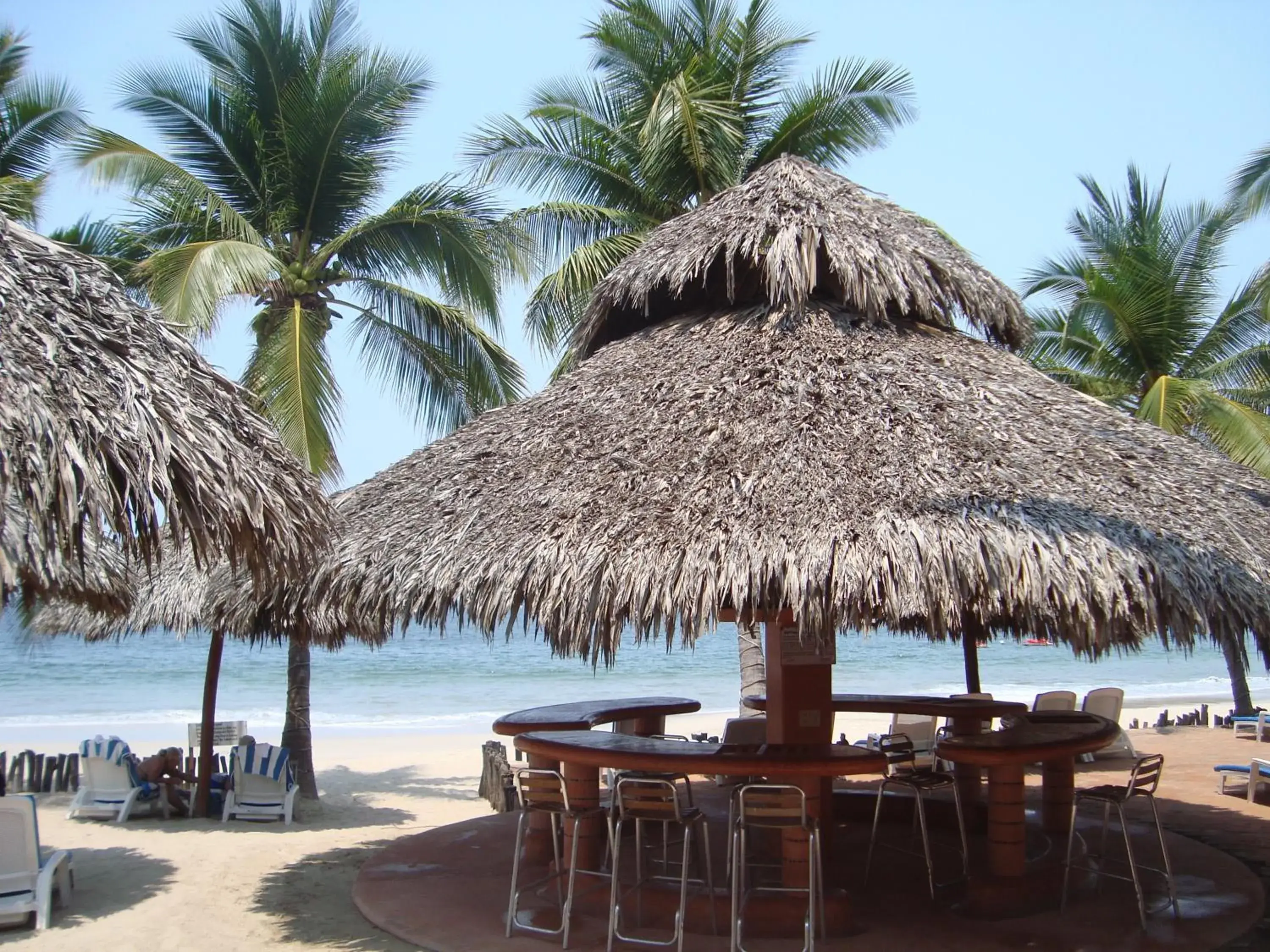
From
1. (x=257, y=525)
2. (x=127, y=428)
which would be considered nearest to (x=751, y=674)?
(x=257, y=525)

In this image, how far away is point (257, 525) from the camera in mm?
5137

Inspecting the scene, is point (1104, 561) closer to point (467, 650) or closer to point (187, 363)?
point (187, 363)

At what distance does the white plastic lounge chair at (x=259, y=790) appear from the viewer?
10.2 meters

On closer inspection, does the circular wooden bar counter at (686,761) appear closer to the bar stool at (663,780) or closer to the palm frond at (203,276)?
the bar stool at (663,780)

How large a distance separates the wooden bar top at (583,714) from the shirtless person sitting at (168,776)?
4.40 m

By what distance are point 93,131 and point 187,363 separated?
7260 mm

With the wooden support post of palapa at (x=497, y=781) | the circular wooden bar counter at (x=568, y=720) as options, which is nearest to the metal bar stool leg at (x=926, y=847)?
the circular wooden bar counter at (x=568, y=720)

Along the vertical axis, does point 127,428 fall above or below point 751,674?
above

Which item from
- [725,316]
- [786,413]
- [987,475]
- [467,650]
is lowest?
[467,650]

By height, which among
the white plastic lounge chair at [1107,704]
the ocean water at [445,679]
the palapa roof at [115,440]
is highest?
the palapa roof at [115,440]

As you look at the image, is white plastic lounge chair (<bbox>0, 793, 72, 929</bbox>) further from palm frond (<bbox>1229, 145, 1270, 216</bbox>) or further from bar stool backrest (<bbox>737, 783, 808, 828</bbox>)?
palm frond (<bbox>1229, 145, 1270, 216</bbox>)

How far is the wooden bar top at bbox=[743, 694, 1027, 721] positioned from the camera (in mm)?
7773

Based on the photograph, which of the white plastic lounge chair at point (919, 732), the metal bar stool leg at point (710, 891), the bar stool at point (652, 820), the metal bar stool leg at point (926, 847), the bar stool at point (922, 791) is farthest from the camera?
the white plastic lounge chair at point (919, 732)

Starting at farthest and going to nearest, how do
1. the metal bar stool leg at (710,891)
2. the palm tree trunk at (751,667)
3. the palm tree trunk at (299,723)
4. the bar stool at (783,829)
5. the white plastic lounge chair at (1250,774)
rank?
1. the palm tree trunk at (751,667)
2. the palm tree trunk at (299,723)
3. the white plastic lounge chair at (1250,774)
4. the metal bar stool leg at (710,891)
5. the bar stool at (783,829)
